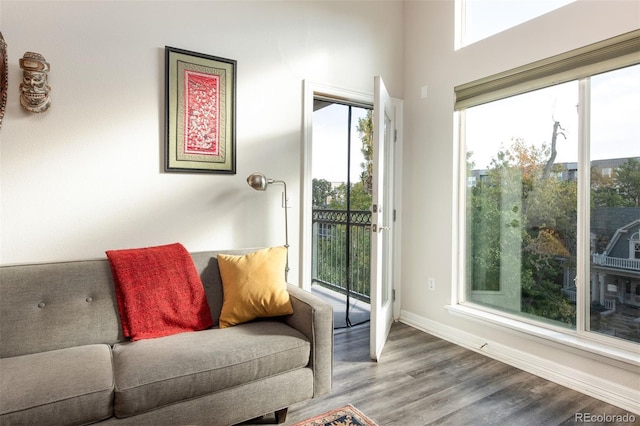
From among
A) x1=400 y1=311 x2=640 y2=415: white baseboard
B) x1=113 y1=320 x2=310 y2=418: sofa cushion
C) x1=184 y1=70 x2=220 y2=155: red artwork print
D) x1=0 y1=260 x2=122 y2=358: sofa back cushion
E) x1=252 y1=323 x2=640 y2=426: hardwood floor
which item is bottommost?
x1=252 y1=323 x2=640 y2=426: hardwood floor

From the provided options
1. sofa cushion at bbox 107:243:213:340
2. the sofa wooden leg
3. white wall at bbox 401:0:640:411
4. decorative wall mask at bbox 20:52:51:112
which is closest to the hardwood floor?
the sofa wooden leg

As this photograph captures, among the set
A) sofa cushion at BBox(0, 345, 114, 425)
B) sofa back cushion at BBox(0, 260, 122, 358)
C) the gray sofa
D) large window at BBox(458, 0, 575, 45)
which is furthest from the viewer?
large window at BBox(458, 0, 575, 45)

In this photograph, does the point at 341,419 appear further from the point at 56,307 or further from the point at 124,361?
the point at 56,307

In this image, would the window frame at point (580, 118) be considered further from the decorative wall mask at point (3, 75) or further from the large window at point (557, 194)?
the decorative wall mask at point (3, 75)

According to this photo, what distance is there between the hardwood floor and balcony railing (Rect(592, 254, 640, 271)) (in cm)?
80

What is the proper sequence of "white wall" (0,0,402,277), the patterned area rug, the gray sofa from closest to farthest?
the gray sofa < the patterned area rug < "white wall" (0,0,402,277)

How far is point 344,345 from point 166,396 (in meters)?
1.64

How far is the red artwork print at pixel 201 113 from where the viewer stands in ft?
8.02

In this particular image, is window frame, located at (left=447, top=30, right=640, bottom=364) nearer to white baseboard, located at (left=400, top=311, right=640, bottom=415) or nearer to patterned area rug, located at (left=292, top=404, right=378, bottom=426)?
white baseboard, located at (left=400, top=311, right=640, bottom=415)

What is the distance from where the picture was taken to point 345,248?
3.69 meters

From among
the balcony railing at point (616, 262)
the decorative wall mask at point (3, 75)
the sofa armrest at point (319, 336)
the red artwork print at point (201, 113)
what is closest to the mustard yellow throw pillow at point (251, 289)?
the sofa armrest at point (319, 336)

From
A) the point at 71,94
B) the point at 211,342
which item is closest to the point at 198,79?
the point at 71,94

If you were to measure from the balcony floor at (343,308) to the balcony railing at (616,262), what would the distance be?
194 centimetres

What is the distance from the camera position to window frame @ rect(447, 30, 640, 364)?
2.09 meters
